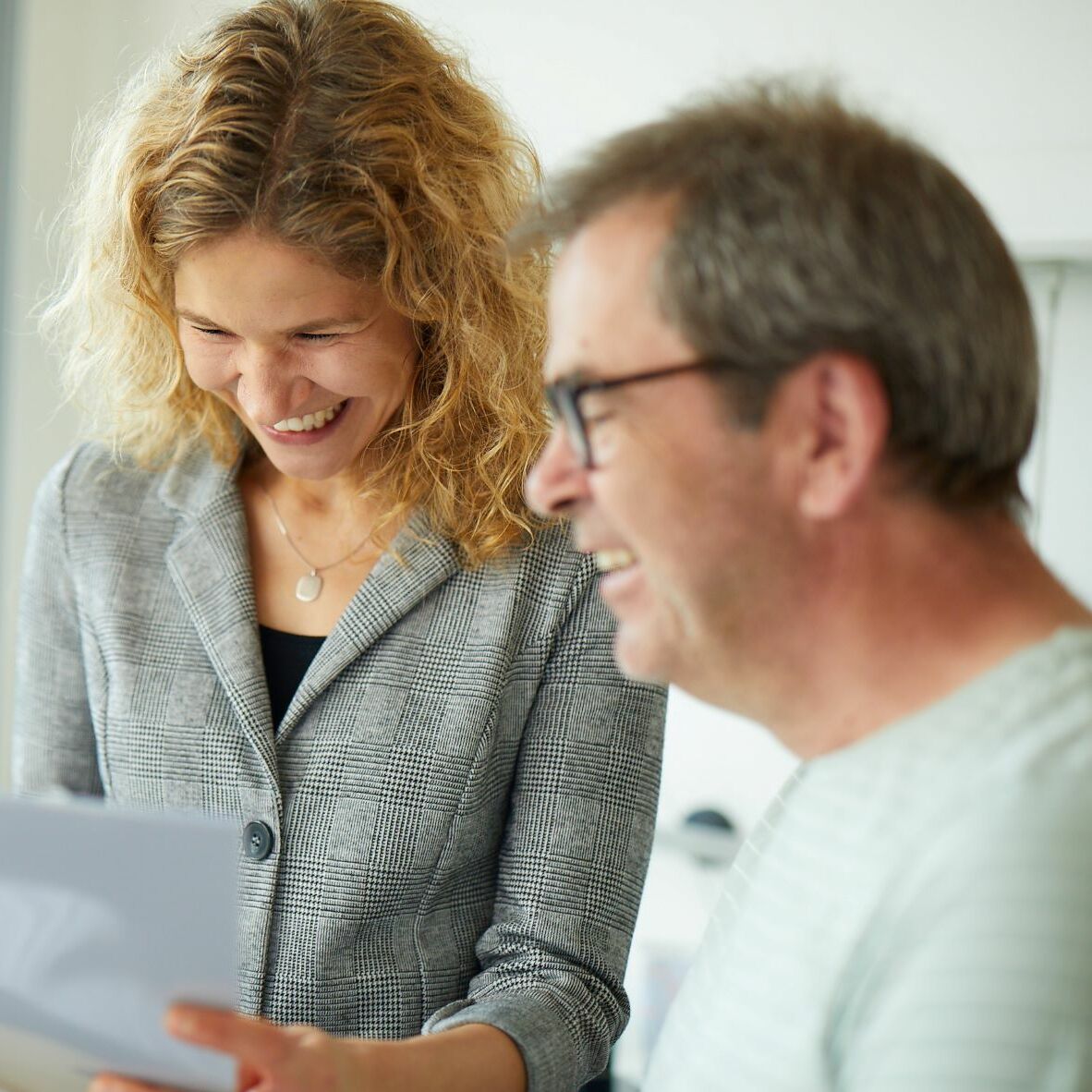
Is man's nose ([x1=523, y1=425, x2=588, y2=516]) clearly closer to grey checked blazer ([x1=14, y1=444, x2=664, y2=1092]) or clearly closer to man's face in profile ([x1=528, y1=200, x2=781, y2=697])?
man's face in profile ([x1=528, y1=200, x2=781, y2=697])

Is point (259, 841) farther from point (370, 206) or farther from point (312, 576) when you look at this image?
point (370, 206)

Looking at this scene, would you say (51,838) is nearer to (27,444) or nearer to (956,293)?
(956,293)

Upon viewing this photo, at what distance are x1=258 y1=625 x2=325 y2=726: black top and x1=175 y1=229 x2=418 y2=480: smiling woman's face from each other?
176mm

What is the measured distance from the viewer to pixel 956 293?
0.87 m

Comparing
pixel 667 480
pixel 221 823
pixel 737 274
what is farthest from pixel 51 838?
pixel 737 274

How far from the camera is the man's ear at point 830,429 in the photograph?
869 mm

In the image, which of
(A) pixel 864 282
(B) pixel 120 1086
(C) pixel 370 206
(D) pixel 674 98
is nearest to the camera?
(A) pixel 864 282

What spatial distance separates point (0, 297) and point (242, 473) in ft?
5.83

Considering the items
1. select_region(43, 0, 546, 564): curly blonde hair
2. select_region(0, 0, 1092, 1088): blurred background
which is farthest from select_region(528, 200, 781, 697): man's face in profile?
select_region(0, 0, 1092, 1088): blurred background

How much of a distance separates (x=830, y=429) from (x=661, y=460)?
0.36 ft

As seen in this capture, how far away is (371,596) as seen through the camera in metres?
1.45

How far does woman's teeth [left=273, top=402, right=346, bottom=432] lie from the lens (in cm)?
139

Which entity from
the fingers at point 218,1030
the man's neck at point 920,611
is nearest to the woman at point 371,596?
the fingers at point 218,1030

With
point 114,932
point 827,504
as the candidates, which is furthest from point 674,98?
point 114,932
